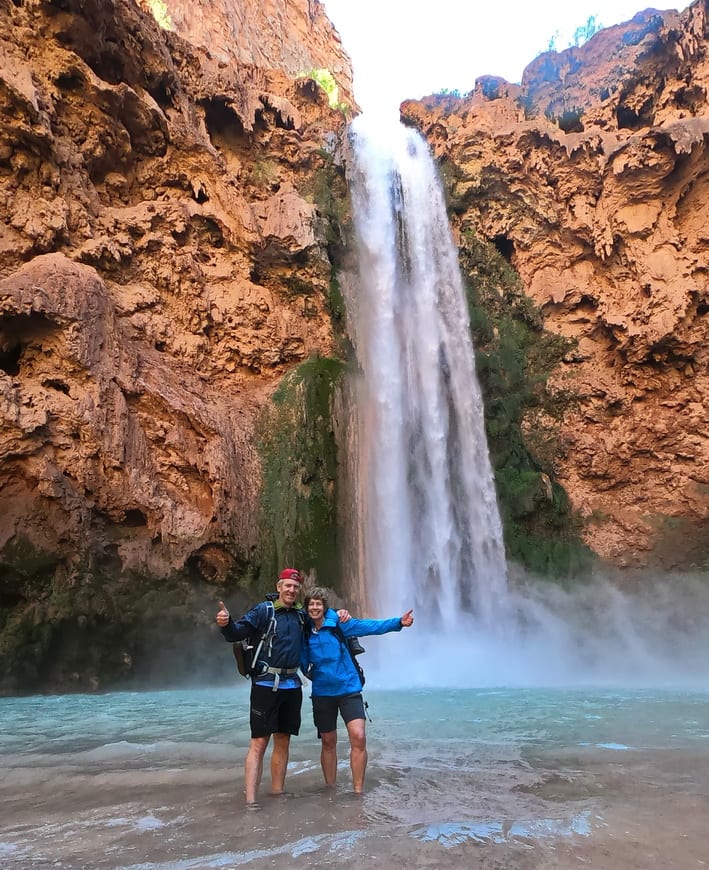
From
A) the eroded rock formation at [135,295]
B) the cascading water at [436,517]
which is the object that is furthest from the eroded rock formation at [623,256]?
the eroded rock formation at [135,295]

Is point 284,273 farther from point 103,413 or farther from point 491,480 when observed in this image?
point 491,480

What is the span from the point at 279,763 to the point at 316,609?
88 centimetres

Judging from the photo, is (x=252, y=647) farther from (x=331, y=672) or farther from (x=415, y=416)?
(x=415, y=416)

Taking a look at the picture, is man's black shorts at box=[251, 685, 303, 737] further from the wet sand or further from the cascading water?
the cascading water

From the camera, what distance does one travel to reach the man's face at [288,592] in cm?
385

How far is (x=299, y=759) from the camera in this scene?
4.52 meters

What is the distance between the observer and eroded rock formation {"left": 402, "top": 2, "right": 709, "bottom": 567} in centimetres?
1778

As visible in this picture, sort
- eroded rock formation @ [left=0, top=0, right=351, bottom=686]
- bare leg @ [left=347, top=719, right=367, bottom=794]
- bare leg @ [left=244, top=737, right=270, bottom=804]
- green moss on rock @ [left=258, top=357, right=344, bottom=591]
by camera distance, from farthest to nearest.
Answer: green moss on rock @ [left=258, top=357, right=344, bottom=591], eroded rock formation @ [left=0, top=0, right=351, bottom=686], bare leg @ [left=347, top=719, right=367, bottom=794], bare leg @ [left=244, top=737, right=270, bottom=804]

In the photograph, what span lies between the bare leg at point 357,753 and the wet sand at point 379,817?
0.09 metres

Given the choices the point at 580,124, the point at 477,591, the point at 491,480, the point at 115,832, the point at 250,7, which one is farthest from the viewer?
the point at 250,7

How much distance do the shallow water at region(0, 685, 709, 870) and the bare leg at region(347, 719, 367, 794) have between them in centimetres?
9

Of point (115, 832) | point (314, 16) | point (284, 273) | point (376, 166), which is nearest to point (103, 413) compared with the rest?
point (284, 273)

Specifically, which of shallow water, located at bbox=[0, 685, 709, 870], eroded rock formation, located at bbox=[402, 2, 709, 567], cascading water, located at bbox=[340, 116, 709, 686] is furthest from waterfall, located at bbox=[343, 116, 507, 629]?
shallow water, located at bbox=[0, 685, 709, 870]

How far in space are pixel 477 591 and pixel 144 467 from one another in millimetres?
8383
